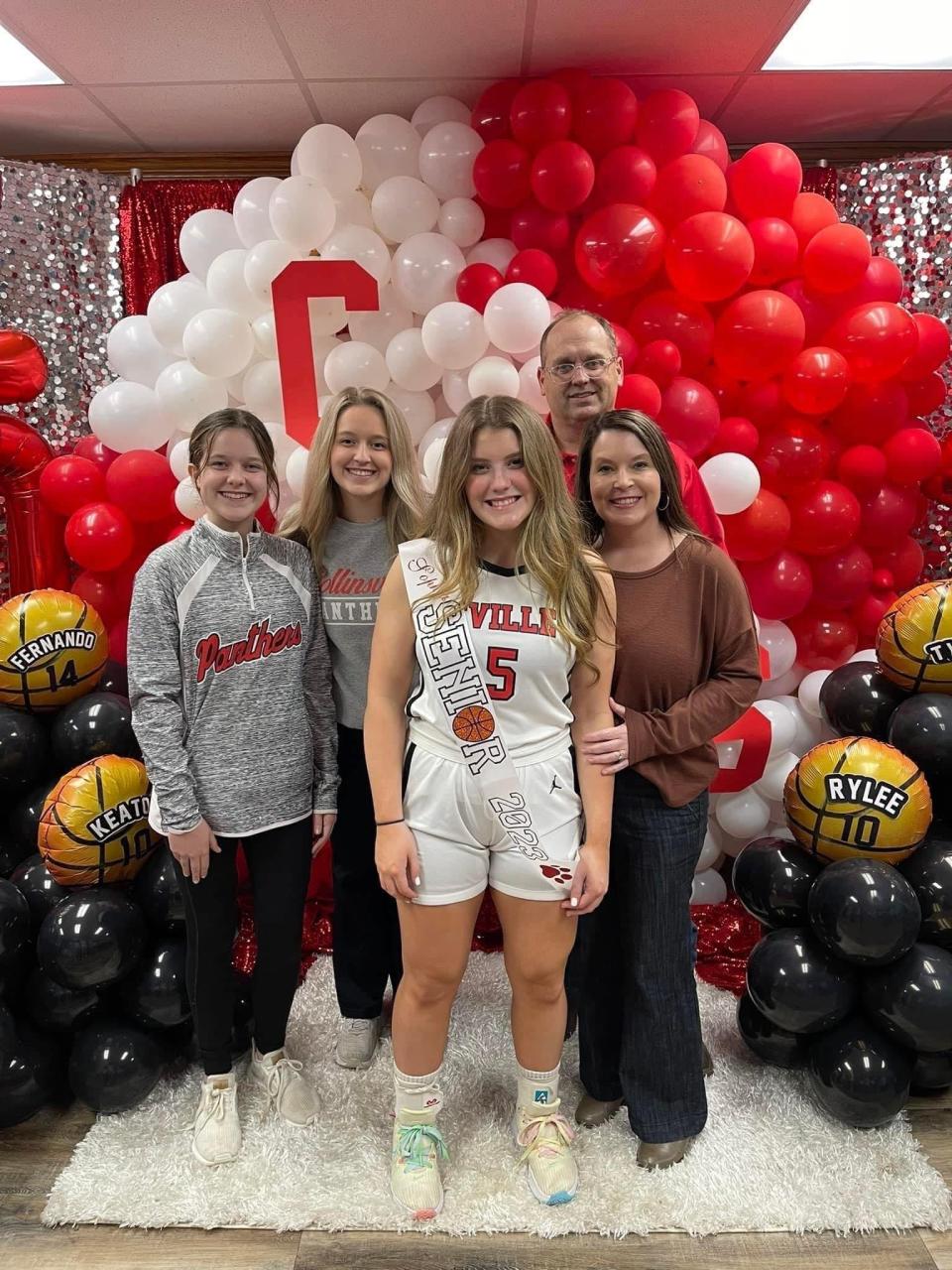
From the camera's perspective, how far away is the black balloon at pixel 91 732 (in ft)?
6.98

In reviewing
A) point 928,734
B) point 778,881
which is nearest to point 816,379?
point 928,734

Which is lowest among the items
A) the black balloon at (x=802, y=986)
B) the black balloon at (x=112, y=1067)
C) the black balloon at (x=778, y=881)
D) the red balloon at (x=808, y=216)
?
the black balloon at (x=112, y=1067)

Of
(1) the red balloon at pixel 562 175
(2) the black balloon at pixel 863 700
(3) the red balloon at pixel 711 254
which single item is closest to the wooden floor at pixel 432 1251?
(2) the black balloon at pixel 863 700

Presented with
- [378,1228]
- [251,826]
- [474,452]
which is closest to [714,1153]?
[378,1228]

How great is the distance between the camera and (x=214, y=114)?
307 cm

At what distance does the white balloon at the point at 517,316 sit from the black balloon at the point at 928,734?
1.45 meters

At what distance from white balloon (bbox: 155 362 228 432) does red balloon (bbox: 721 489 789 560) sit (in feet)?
5.52

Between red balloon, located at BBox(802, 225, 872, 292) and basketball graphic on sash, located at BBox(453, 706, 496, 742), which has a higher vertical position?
red balloon, located at BBox(802, 225, 872, 292)

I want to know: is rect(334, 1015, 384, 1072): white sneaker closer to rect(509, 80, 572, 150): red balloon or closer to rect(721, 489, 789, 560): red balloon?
rect(721, 489, 789, 560): red balloon

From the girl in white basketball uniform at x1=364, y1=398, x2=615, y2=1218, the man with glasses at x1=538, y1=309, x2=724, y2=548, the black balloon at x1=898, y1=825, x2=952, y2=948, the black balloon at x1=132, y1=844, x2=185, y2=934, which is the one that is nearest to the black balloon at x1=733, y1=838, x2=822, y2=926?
the black balloon at x1=898, y1=825, x2=952, y2=948

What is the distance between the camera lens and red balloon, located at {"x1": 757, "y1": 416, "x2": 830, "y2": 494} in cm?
269

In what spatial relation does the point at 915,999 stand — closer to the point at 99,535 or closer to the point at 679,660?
the point at 679,660

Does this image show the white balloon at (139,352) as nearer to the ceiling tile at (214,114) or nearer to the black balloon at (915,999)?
the ceiling tile at (214,114)

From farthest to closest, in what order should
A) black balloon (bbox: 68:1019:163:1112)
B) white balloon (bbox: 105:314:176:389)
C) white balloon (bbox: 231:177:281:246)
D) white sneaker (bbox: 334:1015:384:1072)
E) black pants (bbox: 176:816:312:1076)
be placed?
white balloon (bbox: 105:314:176:389), white balloon (bbox: 231:177:281:246), white sneaker (bbox: 334:1015:384:1072), black balloon (bbox: 68:1019:163:1112), black pants (bbox: 176:816:312:1076)
